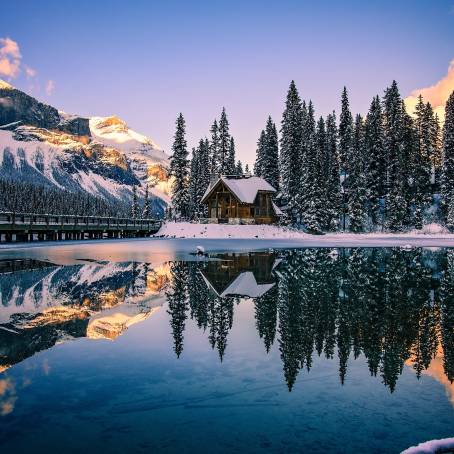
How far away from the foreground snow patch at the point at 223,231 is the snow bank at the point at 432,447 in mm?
52501

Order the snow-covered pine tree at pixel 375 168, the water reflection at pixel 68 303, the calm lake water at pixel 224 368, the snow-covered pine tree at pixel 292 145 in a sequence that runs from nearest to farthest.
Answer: the calm lake water at pixel 224 368 < the water reflection at pixel 68 303 < the snow-covered pine tree at pixel 292 145 < the snow-covered pine tree at pixel 375 168

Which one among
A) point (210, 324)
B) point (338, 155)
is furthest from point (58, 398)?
point (338, 155)

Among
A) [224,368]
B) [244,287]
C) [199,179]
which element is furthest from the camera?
[199,179]

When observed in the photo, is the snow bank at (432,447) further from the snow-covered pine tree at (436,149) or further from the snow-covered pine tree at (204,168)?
the snow-covered pine tree at (436,149)

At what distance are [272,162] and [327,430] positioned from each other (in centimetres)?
6768

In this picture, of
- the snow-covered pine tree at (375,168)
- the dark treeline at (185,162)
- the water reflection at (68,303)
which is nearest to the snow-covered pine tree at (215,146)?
the dark treeline at (185,162)

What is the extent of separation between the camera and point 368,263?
2397cm

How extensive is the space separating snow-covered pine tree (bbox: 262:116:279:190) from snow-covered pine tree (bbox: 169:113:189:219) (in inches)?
485

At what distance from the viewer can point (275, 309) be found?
11672 millimetres

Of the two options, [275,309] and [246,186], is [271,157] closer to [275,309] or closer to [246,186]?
[246,186]

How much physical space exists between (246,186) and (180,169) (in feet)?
35.2

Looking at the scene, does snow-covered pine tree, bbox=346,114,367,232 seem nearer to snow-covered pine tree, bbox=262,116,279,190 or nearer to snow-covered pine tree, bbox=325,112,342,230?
snow-covered pine tree, bbox=325,112,342,230

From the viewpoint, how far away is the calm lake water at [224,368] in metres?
4.98

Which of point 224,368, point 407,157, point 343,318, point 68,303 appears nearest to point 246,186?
point 407,157
